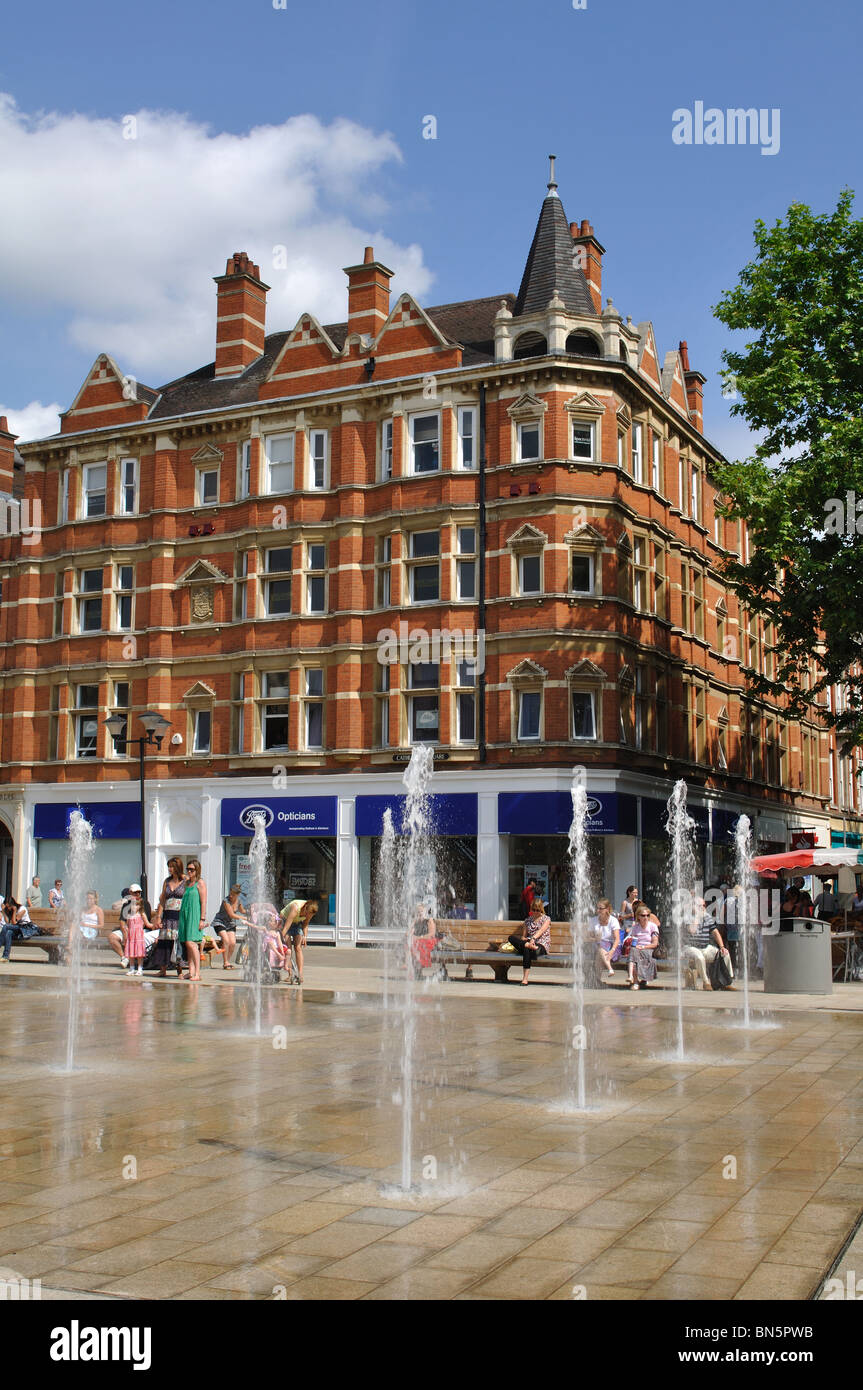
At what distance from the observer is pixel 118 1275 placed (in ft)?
18.5

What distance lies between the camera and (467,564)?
34.7 meters

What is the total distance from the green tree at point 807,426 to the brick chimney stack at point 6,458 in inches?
992

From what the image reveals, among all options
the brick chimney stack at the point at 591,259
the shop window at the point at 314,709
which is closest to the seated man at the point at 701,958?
the shop window at the point at 314,709

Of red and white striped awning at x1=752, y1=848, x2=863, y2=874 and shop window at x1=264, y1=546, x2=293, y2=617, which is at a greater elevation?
shop window at x1=264, y1=546, x2=293, y2=617

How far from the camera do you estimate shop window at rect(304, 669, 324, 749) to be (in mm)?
36062

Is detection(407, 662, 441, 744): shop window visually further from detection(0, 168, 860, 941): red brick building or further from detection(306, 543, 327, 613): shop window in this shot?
detection(306, 543, 327, 613): shop window

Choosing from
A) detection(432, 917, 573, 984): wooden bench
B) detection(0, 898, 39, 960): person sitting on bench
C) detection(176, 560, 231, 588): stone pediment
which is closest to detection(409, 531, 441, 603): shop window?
detection(176, 560, 231, 588): stone pediment

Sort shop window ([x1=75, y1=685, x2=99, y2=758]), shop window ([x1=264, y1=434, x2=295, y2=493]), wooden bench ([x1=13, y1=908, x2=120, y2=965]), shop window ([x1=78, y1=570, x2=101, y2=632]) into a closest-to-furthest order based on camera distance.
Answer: wooden bench ([x1=13, y1=908, x2=120, y2=965]) < shop window ([x1=264, y1=434, x2=295, y2=493]) < shop window ([x1=75, y1=685, x2=99, y2=758]) < shop window ([x1=78, y1=570, x2=101, y2=632])

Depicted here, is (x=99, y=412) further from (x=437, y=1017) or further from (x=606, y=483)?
(x=437, y=1017)

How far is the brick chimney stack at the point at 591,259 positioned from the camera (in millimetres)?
37156

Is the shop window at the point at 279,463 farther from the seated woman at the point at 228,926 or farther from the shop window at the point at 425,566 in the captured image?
the seated woman at the point at 228,926

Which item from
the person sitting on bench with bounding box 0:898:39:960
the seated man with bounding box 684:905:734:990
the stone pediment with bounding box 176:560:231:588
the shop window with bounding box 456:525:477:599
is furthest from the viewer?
the stone pediment with bounding box 176:560:231:588

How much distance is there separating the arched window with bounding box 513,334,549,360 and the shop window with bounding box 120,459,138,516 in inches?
489
